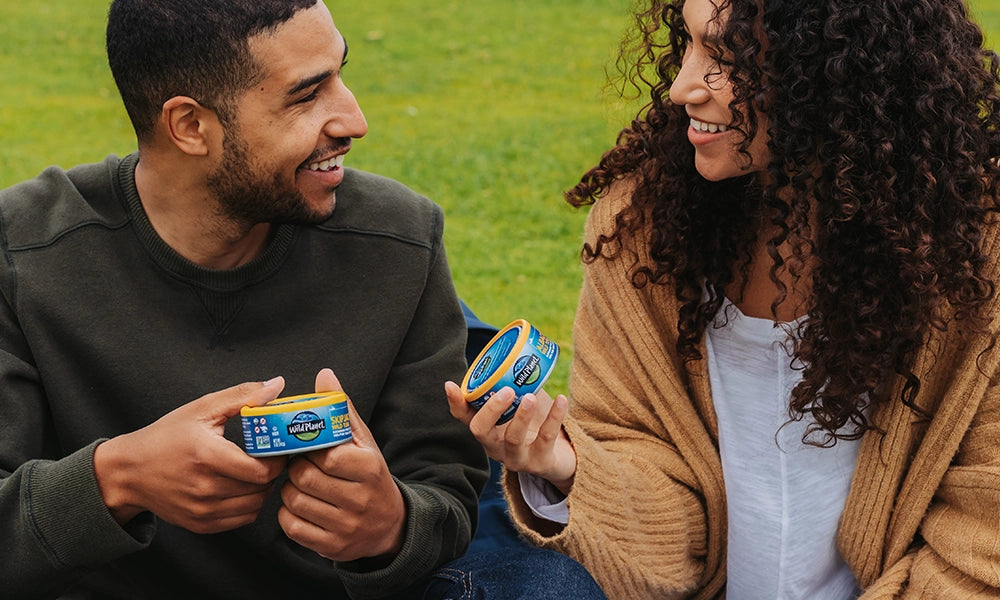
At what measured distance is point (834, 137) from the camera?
8.14ft

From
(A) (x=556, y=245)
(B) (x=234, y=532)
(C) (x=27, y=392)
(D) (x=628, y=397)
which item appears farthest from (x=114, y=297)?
(A) (x=556, y=245)

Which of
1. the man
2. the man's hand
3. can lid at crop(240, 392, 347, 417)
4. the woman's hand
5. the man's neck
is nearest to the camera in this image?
can lid at crop(240, 392, 347, 417)

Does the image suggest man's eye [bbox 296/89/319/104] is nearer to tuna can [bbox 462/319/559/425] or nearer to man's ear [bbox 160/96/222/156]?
man's ear [bbox 160/96/222/156]

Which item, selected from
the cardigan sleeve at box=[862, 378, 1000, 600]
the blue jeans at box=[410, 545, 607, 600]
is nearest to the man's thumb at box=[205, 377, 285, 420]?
the blue jeans at box=[410, 545, 607, 600]

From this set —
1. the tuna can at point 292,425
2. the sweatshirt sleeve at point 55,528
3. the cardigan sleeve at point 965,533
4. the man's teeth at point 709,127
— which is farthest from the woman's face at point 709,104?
the sweatshirt sleeve at point 55,528

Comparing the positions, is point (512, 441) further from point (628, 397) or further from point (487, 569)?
point (628, 397)

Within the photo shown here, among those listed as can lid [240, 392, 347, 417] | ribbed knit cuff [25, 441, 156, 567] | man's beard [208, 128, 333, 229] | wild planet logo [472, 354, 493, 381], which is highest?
man's beard [208, 128, 333, 229]

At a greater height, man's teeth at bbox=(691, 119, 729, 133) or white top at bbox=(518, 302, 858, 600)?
→ man's teeth at bbox=(691, 119, 729, 133)

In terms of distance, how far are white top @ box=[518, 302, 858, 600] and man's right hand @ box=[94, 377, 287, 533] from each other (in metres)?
0.71

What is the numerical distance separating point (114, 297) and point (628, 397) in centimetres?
121

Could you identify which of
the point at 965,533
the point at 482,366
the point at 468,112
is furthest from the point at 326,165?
the point at 468,112

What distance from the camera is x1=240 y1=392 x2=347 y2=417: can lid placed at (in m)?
2.21

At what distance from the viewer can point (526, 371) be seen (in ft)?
8.03

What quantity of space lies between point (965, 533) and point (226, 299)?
5.52ft
